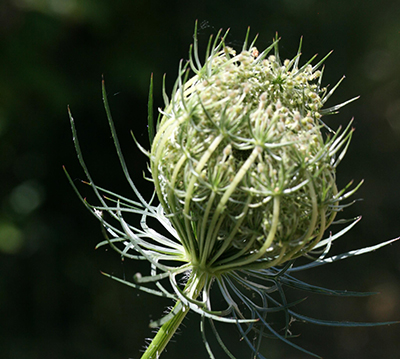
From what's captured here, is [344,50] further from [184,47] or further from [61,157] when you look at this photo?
[61,157]

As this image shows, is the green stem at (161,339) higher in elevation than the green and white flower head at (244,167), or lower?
lower

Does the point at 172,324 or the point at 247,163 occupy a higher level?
the point at 247,163

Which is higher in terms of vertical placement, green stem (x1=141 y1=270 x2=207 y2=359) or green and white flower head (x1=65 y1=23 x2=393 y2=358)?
green and white flower head (x1=65 y1=23 x2=393 y2=358)

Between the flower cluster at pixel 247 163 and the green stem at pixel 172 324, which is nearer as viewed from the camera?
the flower cluster at pixel 247 163

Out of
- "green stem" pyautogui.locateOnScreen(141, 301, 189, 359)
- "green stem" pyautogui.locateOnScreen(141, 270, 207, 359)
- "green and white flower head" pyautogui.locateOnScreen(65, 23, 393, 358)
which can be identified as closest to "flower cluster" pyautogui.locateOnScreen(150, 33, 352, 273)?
"green and white flower head" pyautogui.locateOnScreen(65, 23, 393, 358)

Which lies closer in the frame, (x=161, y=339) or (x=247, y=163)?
(x=247, y=163)

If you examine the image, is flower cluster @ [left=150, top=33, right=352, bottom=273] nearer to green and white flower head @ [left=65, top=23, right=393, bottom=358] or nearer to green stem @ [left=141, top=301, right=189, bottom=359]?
green and white flower head @ [left=65, top=23, right=393, bottom=358]

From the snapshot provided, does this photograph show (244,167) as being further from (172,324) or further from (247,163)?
(172,324)

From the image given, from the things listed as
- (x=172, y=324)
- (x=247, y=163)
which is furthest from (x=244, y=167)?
(x=172, y=324)

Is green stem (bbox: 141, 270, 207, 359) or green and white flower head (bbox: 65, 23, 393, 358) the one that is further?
green stem (bbox: 141, 270, 207, 359)

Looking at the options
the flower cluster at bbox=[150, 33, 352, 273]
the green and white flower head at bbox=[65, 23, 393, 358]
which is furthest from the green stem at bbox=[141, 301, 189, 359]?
the flower cluster at bbox=[150, 33, 352, 273]

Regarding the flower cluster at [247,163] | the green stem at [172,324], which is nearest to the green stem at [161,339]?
the green stem at [172,324]

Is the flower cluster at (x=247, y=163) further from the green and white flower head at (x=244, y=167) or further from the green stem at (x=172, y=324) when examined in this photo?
the green stem at (x=172, y=324)
